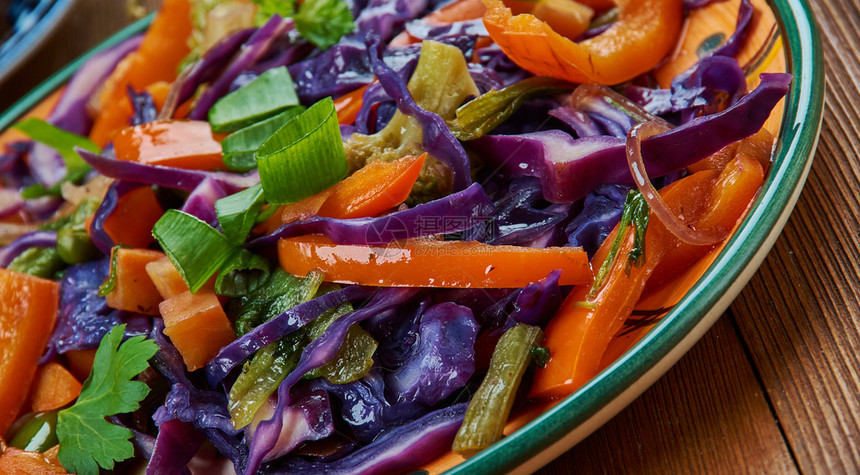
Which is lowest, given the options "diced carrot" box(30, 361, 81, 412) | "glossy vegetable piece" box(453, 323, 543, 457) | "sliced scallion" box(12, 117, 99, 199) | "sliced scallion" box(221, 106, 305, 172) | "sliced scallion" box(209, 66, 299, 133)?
"glossy vegetable piece" box(453, 323, 543, 457)

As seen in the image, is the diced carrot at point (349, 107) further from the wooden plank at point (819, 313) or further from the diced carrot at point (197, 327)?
the wooden plank at point (819, 313)

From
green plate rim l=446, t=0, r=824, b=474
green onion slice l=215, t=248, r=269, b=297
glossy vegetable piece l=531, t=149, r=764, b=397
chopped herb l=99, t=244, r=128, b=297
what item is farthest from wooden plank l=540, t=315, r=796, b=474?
chopped herb l=99, t=244, r=128, b=297

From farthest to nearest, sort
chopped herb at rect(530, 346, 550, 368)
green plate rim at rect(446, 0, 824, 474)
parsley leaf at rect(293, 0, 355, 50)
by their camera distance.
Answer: parsley leaf at rect(293, 0, 355, 50) → chopped herb at rect(530, 346, 550, 368) → green plate rim at rect(446, 0, 824, 474)

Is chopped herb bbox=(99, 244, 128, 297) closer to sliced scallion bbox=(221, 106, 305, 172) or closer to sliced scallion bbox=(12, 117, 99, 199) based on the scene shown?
sliced scallion bbox=(221, 106, 305, 172)

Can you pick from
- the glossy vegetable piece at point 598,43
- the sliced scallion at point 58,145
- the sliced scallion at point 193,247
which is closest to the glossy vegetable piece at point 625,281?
the glossy vegetable piece at point 598,43

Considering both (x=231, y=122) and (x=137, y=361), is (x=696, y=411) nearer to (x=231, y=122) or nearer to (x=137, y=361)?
(x=137, y=361)

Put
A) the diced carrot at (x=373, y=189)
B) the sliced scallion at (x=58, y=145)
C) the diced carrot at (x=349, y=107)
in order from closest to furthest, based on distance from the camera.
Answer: the diced carrot at (x=373, y=189)
the diced carrot at (x=349, y=107)
the sliced scallion at (x=58, y=145)
